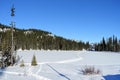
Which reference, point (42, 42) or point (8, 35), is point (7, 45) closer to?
point (8, 35)

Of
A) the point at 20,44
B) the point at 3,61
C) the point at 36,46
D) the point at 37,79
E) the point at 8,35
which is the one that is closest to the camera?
the point at 37,79

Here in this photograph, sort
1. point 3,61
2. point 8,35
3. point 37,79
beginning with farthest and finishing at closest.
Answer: point 8,35 → point 3,61 → point 37,79

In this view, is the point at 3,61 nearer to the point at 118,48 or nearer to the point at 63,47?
the point at 118,48

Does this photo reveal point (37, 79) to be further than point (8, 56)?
No

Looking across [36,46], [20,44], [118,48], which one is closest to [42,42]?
[36,46]

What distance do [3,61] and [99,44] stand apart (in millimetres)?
125117

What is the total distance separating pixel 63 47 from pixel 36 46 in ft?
70.2

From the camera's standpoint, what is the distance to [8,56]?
37.9 meters

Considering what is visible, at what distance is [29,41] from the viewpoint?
15075cm

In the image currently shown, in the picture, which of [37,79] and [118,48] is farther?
[118,48]

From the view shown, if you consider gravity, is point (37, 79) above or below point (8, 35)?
below

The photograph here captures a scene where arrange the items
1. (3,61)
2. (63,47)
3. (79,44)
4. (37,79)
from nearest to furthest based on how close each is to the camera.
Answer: (37,79) → (3,61) → (63,47) → (79,44)

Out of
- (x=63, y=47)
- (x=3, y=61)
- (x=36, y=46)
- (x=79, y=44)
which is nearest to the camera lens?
(x=3, y=61)

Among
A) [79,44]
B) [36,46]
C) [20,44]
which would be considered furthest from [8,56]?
[79,44]
